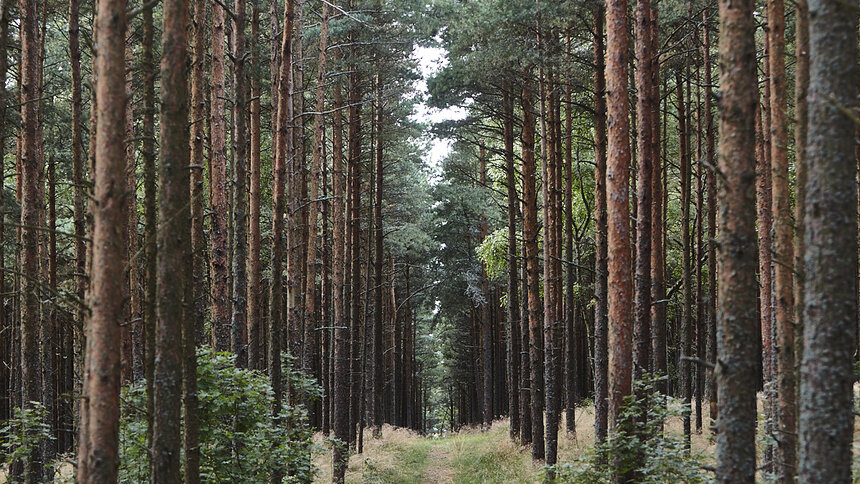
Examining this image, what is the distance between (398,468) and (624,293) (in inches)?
466

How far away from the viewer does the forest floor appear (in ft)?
52.2

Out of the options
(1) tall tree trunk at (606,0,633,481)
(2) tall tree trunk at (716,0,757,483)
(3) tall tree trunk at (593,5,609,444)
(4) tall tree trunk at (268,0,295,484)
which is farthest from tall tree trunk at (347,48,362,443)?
(2) tall tree trunk at (716,0,757,483)

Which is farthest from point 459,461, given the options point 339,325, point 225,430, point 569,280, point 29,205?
point 29,205

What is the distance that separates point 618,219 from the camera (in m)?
9.16

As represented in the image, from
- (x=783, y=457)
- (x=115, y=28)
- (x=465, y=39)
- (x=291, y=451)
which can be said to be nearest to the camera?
(x=115, y=28)

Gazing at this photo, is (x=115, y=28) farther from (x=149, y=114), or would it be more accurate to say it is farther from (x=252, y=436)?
(x=252, y=436)

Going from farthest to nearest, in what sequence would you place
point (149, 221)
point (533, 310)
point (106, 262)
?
point (533, 310)
point (149, 221)
point (106, 262)

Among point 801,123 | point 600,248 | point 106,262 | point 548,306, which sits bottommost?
point 548,306

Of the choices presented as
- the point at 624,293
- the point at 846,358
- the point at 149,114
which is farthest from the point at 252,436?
the point at 846,358

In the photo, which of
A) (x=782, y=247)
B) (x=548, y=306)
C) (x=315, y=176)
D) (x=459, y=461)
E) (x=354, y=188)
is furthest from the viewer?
(x=459, y=461)

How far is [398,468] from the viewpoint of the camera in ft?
62.0

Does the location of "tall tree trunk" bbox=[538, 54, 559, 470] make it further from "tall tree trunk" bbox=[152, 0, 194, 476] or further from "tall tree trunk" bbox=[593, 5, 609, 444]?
"tall tree trunk" bbox=[152, 0, 194, 476]

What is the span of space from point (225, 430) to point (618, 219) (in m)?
5.82

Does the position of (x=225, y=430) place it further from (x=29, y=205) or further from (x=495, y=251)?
(x=495, y=251)
